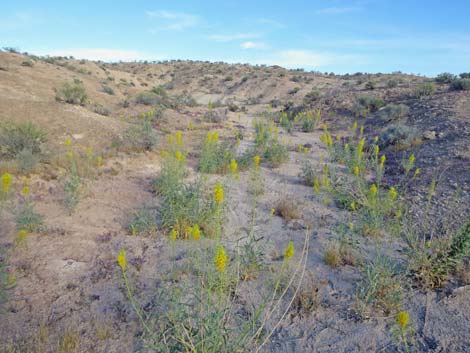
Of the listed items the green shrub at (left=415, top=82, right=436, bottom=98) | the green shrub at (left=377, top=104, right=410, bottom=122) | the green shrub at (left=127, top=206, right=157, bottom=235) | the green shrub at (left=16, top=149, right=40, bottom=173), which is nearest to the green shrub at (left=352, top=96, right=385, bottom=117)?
the green shrub at (left=415, top=82, right=436, bottom=98)

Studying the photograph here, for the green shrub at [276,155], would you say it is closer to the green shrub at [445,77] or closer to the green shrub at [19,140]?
the green shrub at [19,140]

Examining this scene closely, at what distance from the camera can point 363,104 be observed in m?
14.1

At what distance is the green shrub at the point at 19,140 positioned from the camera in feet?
20.0

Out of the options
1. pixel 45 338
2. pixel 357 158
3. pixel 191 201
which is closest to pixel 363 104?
pixel 357 158

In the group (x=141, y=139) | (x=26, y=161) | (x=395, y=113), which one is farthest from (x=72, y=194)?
(x=395, y=113)

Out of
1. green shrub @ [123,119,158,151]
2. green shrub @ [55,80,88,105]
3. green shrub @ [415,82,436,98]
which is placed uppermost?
green shrub @ [415,82,436,98]

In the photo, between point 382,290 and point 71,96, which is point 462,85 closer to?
point 382,290

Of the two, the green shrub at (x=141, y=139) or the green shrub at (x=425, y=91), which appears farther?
the green shrub at (x=425, y=91)

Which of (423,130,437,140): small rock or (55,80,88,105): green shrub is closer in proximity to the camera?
(423,130,437,140): small rock

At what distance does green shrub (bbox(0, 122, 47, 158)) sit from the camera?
20.0 feet

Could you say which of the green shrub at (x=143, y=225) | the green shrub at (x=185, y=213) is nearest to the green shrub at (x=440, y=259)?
the green shrub at (x=185, y=213)

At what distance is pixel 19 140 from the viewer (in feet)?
20.2

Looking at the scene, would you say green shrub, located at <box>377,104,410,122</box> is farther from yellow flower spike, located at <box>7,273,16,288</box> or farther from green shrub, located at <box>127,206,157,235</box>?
yellow flower spike, located at <box>7,273,16,288</box>

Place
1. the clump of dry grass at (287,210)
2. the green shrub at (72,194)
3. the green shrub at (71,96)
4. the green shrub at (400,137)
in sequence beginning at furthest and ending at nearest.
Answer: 1. the green shrub at (71,96)
2. the green shrub at (400,137)
3. the clump of dry grass at (287,210)
4. the green shrub at (72,194)
